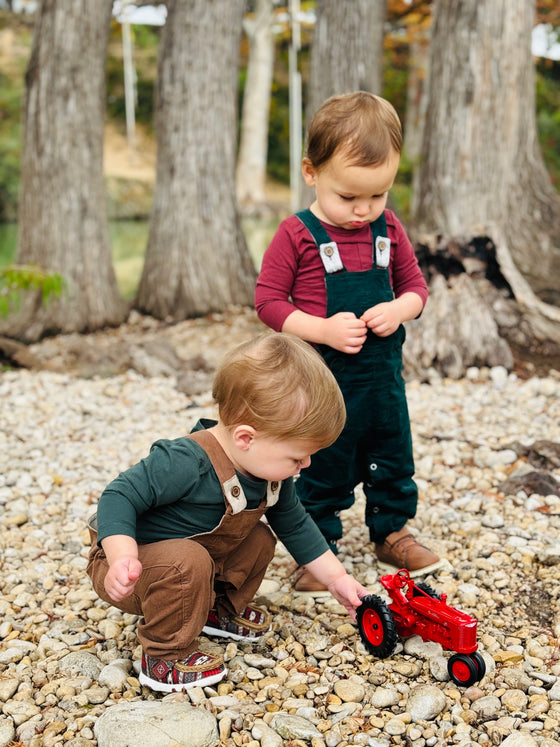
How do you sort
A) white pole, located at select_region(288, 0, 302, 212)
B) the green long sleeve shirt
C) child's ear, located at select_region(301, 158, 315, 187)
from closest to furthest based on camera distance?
1. the green long sleeve shirt
2. child's ear, located at select_region(301, 158, 315, 187)
3. white pole, located at select_region(288, 0, 302, 212)

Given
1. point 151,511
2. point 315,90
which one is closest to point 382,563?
point 151,511

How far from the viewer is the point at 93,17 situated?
562cm

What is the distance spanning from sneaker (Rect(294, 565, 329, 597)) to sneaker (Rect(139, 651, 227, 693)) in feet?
1.99

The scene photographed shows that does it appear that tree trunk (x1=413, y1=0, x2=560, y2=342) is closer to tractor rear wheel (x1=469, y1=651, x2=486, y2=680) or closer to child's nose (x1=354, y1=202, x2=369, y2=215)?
child's nose (x1=354, y1=202, x2=369, y2=215)

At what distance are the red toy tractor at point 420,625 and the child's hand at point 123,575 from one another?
2.44 feet

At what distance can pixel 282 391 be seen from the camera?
203cm

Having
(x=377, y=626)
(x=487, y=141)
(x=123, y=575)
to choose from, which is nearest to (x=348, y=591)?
(x=377, y=626)

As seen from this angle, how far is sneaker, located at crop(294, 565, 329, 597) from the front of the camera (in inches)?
107

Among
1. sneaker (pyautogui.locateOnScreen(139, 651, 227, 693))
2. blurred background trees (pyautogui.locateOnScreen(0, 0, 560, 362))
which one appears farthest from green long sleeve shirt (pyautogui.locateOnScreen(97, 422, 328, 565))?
blurred background trees (pyautogui.locateOnScreen(0, 0, 560, 362))

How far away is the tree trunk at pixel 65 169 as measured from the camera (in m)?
5.60

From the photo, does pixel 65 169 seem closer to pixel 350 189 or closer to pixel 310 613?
pixel 350 189

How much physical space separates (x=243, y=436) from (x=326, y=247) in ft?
2.52

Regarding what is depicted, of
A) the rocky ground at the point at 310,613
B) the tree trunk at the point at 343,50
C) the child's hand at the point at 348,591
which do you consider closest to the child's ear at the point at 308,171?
the child's hand at the point at 348,591

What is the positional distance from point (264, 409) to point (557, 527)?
1.64m
